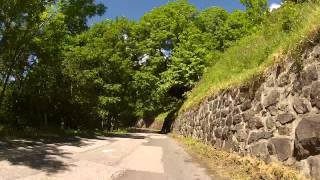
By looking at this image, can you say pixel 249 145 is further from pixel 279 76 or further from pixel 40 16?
pixel 40 16

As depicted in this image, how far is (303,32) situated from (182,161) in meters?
6.19

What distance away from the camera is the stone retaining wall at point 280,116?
7367 mm

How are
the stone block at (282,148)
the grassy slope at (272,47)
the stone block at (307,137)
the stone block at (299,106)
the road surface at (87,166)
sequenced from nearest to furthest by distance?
1. the stone block at (307,137)
2. the stone block at (299,106)
3. the stone block at (282,148)
4. the grassy slope at (272,47)
5. the road surface at (87,166)

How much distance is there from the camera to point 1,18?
55.8 feet

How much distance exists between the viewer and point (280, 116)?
8781 millimetres

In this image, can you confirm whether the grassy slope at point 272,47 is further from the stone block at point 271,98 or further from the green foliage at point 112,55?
the stone block at point 271,98

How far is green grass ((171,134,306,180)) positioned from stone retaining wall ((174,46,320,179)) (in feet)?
0.58

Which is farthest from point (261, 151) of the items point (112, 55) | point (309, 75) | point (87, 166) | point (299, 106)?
point (112, 55)

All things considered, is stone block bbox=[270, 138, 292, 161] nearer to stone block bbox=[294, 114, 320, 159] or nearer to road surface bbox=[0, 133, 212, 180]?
stone block bbox=[294, 114, 320, 159]

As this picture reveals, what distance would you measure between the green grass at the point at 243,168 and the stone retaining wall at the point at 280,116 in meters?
0.18

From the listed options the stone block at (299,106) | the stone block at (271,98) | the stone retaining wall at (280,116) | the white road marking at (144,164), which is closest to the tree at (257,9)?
the stone retaining wall at (280,116)

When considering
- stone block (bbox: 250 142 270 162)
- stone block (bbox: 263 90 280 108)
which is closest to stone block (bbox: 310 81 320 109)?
stone block (bbox: 263 90 280 108)

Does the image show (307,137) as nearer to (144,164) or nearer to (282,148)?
(282,148)

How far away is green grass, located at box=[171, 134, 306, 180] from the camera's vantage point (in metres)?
8.02
